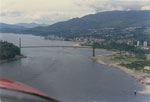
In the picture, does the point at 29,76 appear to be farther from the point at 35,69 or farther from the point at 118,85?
the point at 118,85

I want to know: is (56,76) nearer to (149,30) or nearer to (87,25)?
(149,30)

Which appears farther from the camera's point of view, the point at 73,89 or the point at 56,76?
the point at 56,76

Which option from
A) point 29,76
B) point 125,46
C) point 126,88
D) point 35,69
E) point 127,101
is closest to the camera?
point 127,101

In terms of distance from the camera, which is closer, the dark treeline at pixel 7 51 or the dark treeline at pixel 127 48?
the dark treeline at pixel 7 51

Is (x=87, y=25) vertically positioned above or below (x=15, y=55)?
above

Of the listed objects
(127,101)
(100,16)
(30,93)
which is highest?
(100,16)

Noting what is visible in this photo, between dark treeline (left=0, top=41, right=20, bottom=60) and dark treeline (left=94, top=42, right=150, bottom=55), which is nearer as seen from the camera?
dark treeline (left=0, top=41, right=20, bottom=60)

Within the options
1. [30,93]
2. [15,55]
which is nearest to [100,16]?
[15,55]

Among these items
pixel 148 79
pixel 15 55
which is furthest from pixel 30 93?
pixel 15 55

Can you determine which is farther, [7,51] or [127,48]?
[127,48]

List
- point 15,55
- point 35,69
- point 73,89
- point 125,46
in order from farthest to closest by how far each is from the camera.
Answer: point 125,46 → point 15,55 → point 35,69 → point 73,89
